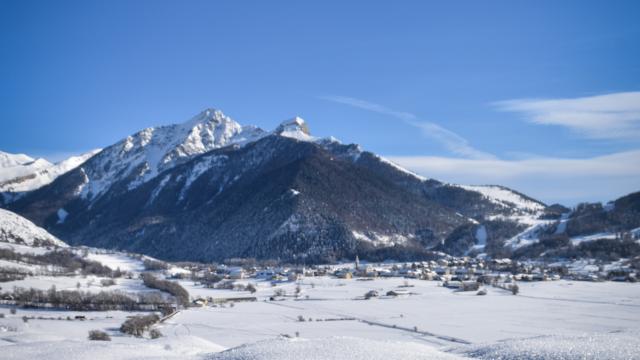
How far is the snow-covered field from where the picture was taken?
143 ft

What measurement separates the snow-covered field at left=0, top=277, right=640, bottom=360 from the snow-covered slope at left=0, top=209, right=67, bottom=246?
71666 mm

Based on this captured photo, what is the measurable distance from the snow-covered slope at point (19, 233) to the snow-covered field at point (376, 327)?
71.7 metres

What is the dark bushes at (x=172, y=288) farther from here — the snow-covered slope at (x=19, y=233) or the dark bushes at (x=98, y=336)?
the snow-covered slope at (x=19, y=233)

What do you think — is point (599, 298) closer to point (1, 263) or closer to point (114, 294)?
point (114, 294)

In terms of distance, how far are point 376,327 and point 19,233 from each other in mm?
140095

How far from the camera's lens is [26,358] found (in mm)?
43312

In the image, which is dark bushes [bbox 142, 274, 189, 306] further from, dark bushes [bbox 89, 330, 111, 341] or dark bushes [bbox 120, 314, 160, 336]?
dark bushes [bbox 89, 330, 111, 341]

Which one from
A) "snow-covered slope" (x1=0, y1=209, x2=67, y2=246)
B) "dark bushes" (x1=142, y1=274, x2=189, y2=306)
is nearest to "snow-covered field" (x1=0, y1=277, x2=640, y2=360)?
"dark bushes" (x1=142, y1=274, x2=189, y2=306)

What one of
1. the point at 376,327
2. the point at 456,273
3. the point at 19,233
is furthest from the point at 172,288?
the point at 19,233

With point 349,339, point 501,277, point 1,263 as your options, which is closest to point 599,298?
point 501,277

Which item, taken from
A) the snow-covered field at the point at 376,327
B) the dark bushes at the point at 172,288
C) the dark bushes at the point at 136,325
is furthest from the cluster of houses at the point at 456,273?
the dark bushes at the point at 136,325

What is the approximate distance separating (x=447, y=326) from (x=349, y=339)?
89.7ft

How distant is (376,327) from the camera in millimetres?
74688

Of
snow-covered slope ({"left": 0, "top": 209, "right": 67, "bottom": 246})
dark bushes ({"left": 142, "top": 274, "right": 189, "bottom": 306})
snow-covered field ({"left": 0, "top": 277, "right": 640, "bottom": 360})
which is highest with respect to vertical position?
snow-covered slope ({"left": 0, "top": 209, "right": 67, "bottom": 246})
